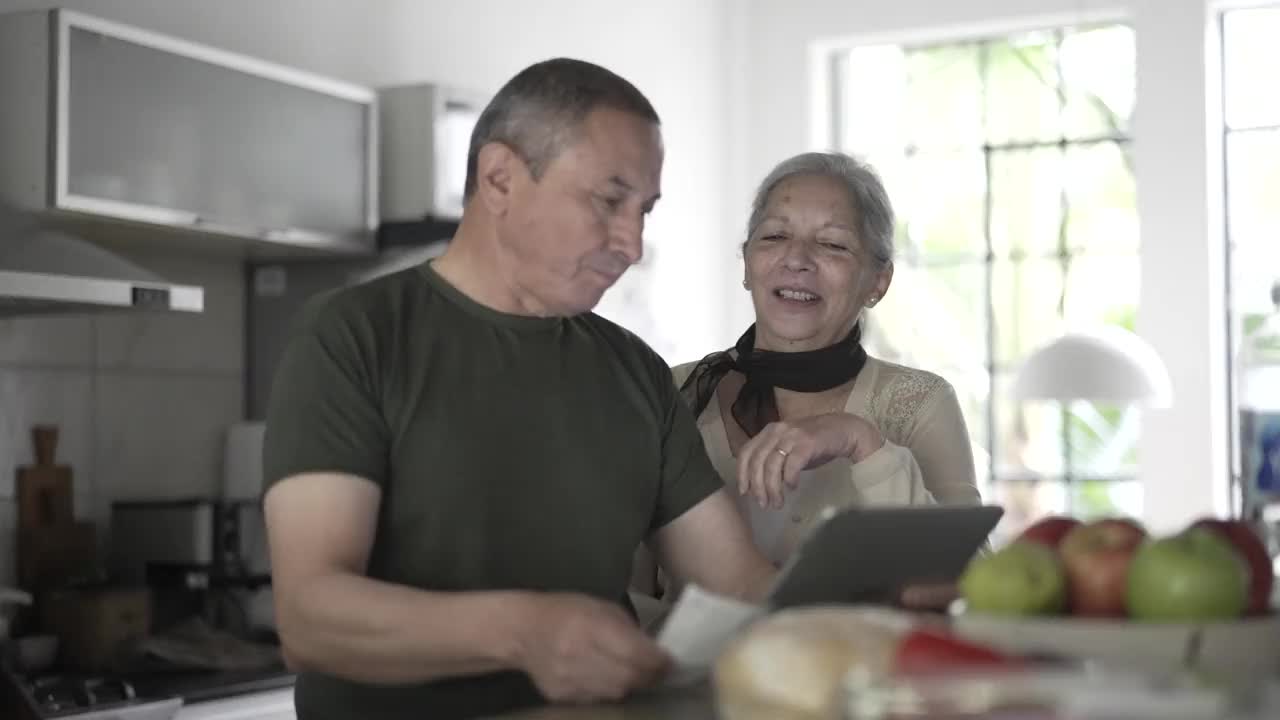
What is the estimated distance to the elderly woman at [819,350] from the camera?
8.47 ft

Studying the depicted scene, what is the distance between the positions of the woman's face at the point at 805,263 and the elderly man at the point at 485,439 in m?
0.71

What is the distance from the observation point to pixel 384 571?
1.79 meters

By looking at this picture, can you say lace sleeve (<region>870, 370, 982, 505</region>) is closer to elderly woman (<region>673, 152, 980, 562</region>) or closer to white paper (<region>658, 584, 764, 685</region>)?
elderly woman (<region>673, 152, 980, 562</region>)

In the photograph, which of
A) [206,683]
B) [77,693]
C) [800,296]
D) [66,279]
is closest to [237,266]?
[66,279]

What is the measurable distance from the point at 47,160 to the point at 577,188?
2.10 meters

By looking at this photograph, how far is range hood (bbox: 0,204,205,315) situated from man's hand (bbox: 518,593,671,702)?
213 cm

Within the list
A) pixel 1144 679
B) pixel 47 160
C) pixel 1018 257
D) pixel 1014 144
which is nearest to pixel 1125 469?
pixel 1018 257

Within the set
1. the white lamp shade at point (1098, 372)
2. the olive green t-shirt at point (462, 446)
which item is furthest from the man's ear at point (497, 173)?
the white lamp shade at point (1098, 372)

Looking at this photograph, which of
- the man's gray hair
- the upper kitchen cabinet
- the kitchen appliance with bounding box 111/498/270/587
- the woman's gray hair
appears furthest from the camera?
the kitchen appliance with bounding box 111/498/270/587

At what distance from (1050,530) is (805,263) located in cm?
116

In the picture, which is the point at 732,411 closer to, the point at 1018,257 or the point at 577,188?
the point at 577,188

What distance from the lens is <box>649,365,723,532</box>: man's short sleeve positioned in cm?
196

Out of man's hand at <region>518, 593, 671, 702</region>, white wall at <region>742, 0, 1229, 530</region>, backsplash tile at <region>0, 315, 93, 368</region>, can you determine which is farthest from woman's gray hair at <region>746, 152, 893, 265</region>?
white wall at <region>742, 0, 1229, 530</region>

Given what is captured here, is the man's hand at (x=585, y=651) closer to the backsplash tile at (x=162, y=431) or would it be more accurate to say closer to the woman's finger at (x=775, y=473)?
the woman's finger at (x=775, y=473)
